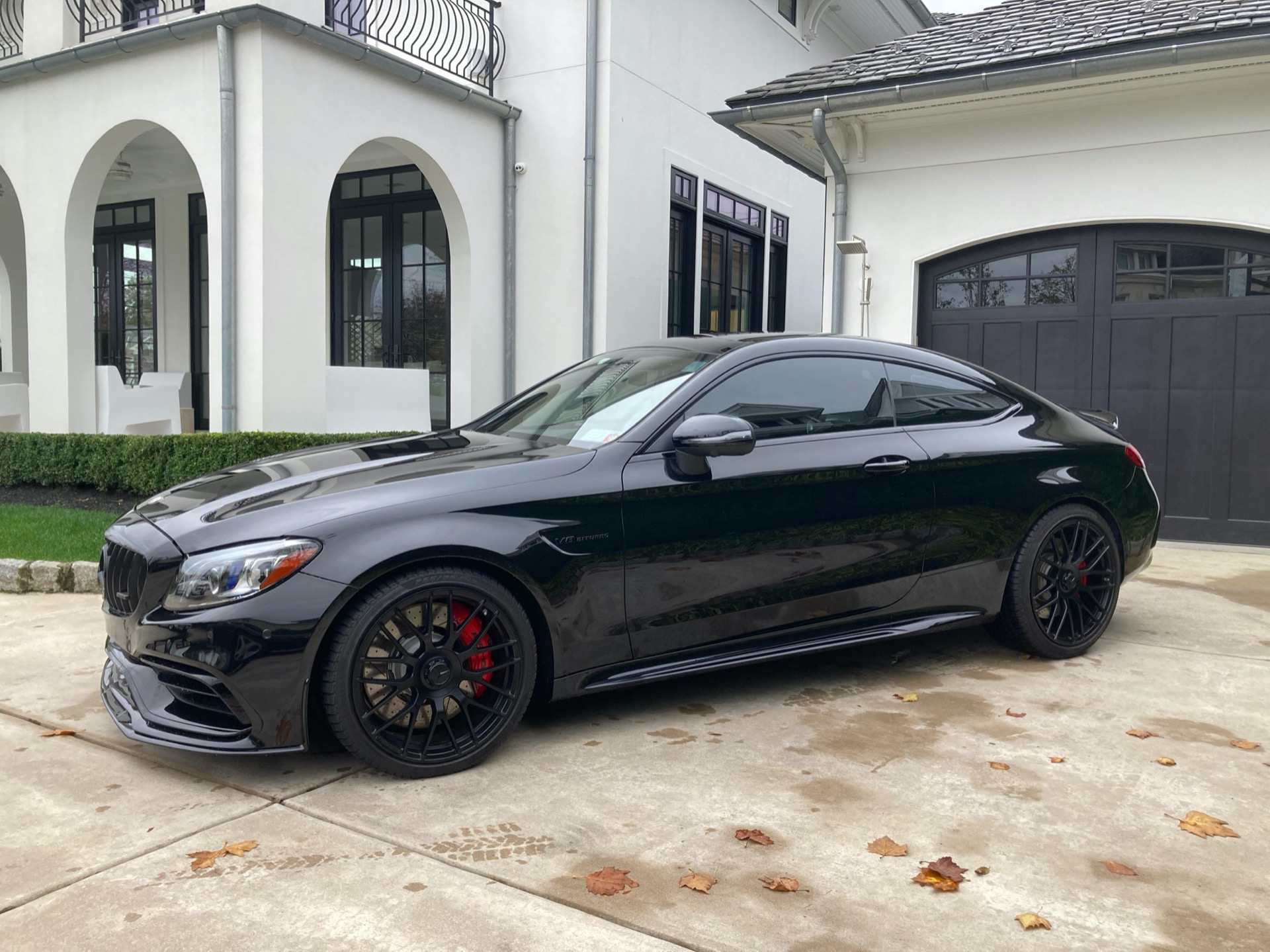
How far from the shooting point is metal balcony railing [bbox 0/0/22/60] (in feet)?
39.7

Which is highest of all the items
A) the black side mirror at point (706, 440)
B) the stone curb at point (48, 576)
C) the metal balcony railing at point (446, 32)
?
the metal balcony railing at point (446, 32)

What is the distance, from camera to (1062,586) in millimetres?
4680

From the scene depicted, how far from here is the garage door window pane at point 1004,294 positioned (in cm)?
862

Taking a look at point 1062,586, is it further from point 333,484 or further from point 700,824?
point 333,484

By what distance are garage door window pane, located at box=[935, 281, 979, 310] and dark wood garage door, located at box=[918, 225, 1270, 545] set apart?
6 cm

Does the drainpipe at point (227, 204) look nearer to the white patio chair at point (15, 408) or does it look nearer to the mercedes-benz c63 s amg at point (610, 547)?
the white patio chair at point (15, 408)

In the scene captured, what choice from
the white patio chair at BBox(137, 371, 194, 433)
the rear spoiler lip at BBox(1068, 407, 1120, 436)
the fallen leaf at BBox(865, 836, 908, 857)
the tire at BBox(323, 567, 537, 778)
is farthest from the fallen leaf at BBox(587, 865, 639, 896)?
the white patio chair at BBox(137, 371, 194, 433)

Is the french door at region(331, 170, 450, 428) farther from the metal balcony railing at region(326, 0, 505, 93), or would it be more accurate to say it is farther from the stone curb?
the stone curb

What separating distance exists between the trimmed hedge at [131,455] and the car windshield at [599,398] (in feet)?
12.2

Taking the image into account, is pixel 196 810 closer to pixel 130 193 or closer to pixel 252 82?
pixel 252 82

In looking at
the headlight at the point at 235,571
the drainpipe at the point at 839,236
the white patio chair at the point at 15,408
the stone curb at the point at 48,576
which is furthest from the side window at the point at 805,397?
the white patio chair at the point at 15,408

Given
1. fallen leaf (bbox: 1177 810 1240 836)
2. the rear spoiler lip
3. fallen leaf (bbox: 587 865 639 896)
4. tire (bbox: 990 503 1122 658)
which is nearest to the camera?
fallen leaf (bbox: 587 865 639 896)

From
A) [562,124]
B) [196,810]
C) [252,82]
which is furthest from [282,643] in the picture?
[562,124]

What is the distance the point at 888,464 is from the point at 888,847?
5.83 feet
